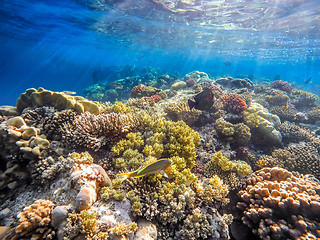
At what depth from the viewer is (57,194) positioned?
125 inches

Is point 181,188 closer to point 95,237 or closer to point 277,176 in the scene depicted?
point 95,237

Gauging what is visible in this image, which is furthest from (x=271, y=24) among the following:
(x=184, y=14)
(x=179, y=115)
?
(x=179, y=115)

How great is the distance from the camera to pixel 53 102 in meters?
5.25

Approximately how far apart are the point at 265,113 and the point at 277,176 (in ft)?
17.6

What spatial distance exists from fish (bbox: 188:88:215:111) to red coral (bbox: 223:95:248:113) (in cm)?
158

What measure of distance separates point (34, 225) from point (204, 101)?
686 cm

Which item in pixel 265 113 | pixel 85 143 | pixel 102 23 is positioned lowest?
pixel 265 113

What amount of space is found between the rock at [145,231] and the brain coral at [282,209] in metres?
2.42

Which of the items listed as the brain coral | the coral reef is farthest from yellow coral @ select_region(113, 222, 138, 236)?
the brain coral

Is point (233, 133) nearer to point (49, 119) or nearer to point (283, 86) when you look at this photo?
point (49, 119)

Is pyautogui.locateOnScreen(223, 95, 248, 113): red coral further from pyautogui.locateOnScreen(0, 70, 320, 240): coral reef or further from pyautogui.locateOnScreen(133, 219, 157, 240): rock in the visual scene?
pyautogui.locateOnScreen(133, 219, 157, 240): rock

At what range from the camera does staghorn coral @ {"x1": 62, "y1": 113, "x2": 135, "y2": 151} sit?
4.15 metres

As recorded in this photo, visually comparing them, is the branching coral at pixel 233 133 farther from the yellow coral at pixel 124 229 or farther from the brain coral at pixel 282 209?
the yellow coral at pixel 124 229

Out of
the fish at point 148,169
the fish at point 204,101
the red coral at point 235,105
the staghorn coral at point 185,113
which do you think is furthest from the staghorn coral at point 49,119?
the red coral at point 235,105
